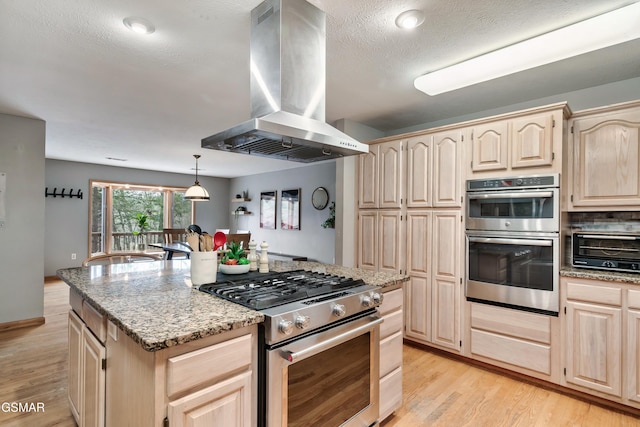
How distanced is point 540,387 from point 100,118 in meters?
5.04

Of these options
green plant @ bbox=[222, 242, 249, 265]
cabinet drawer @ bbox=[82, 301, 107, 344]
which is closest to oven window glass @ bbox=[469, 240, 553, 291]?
green plant @ bbox=[222, 242, 249, 265]

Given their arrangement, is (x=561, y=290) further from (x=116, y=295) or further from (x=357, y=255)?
(x=116, y=295)

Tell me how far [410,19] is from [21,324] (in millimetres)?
4932

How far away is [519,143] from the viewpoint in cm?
257

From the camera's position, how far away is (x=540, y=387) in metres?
2.49

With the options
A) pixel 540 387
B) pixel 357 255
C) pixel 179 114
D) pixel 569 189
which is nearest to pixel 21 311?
pixel 179 114

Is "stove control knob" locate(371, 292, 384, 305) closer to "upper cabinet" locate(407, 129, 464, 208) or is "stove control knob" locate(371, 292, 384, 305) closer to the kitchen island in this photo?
the kitchen island

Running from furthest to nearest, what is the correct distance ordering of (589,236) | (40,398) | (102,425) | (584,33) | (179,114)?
(179,114)
(589,236)
(40,398)
(584,33)
(102,425)

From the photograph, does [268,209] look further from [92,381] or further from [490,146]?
[92,381]

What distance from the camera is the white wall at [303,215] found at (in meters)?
6.50

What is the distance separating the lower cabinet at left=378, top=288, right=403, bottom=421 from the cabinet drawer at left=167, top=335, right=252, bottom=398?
945mm

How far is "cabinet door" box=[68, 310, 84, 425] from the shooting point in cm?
175

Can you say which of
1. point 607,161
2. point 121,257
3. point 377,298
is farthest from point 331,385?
point 121,257

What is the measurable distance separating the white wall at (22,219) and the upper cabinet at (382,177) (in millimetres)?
3784
